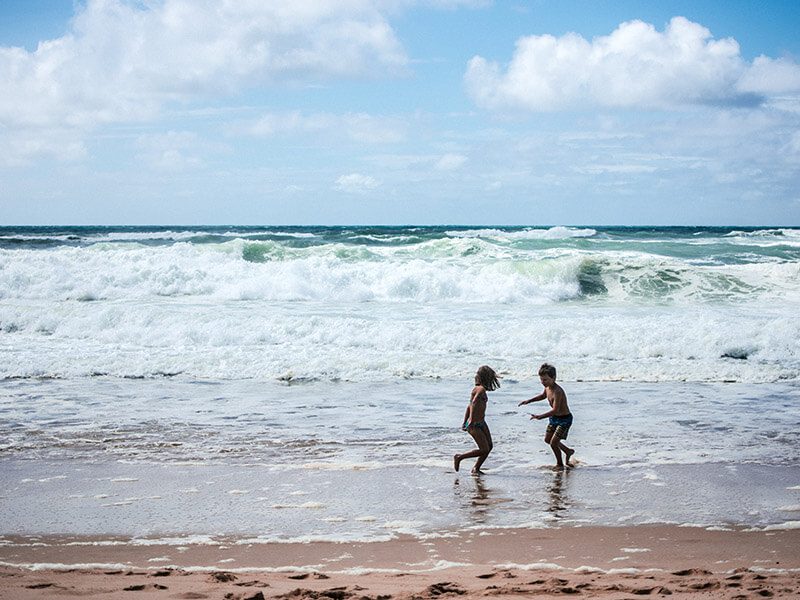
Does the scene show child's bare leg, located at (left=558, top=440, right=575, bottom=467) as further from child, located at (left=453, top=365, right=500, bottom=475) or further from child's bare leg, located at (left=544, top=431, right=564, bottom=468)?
child, located at (left=453, top=365, right=500, bottom=475)

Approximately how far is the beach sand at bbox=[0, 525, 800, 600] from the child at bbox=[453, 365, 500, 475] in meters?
1.48

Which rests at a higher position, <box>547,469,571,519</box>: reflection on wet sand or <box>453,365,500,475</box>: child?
<box>453,365,500,475</box>: child

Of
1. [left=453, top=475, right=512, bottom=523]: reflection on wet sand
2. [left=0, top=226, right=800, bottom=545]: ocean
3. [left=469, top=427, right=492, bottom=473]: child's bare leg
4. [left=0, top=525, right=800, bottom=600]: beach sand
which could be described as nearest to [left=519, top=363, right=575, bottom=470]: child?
[left=0, top=226, right=800, bottom=545]: ocean

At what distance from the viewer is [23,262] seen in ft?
81.4

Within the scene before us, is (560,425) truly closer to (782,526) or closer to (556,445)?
(556,445)

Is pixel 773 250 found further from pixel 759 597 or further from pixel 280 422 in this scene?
pixel 759 597

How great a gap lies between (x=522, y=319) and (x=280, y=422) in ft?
28.3

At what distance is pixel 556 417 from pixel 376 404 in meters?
3.09

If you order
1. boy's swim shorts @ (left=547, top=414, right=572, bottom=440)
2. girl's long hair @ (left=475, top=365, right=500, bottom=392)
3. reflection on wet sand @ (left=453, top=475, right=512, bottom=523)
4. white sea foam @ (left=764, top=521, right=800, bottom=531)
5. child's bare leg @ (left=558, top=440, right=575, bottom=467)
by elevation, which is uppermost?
girl's long hair @ (left=475, top=365, right=500, bottom=392)

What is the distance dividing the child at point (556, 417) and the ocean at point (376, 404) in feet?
0.63

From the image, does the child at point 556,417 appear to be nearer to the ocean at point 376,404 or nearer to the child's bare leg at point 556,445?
the child's bare leg at point 556,445

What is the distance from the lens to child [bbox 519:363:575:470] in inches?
268

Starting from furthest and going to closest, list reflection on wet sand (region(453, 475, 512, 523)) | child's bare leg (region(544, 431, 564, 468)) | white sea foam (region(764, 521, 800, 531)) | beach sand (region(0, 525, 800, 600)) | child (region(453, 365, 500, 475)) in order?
child's bare leg (region(544, 431, 564, 468)) < child (region(453, 365, 500, 475)) < reflection on wet sand (region(453, 475, 512, 523)) < white sea foam (region(764, 521, 800, 531)) < beach sand (region(0, 525, 800, 600))

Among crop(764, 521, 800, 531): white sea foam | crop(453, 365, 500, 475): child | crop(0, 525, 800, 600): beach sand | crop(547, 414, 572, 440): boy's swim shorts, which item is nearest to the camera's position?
crop(0, 525, 800, 600): beach sand
